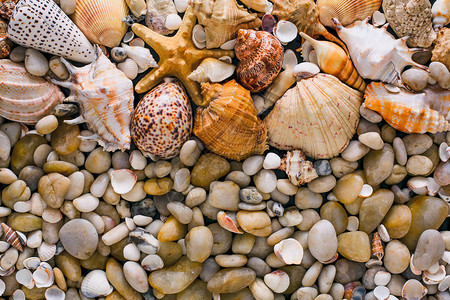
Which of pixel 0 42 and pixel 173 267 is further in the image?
pixel 173 267

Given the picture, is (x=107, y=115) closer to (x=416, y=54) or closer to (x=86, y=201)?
(x=86, y=201)

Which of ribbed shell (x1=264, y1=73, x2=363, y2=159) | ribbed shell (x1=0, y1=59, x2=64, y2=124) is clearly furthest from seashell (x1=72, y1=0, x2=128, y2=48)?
ribbed shell (x1=264, y1=73, x2=363, y2=159)

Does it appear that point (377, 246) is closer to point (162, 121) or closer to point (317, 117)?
point (317, 117)

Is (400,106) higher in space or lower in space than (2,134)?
higher

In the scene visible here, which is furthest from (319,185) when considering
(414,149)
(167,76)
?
(167,76)

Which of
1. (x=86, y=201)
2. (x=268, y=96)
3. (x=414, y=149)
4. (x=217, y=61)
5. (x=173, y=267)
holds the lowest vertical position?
(x=173, y=267)

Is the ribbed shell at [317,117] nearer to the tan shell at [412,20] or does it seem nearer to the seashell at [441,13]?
the tan shell at [412,20]
